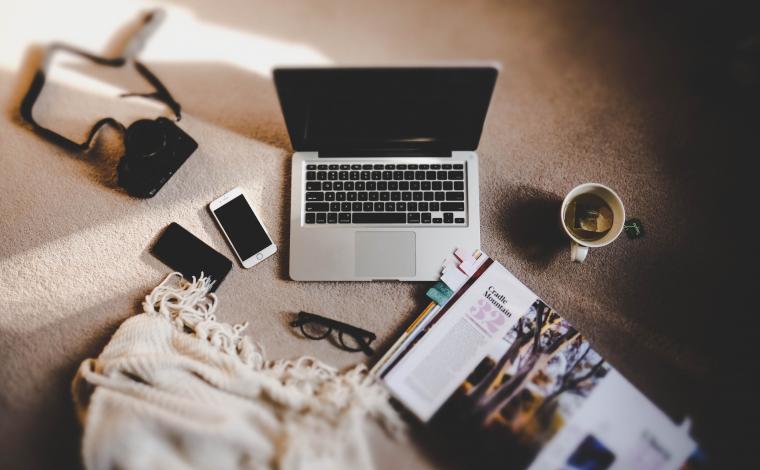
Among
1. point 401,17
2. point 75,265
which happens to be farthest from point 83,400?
point 401,17

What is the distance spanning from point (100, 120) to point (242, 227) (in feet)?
1.25

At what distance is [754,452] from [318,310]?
80cm

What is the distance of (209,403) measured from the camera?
772mm

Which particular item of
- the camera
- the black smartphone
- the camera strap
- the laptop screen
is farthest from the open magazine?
the camera strap

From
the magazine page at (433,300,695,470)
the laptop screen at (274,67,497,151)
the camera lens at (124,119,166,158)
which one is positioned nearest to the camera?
the laptop screen at (274,67,497,151)

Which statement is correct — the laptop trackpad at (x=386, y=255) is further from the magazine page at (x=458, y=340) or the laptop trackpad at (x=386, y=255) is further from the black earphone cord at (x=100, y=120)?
the black earphone cord at (x=100, y=120)

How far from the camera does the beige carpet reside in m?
0.85

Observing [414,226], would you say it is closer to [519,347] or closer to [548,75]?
[519,347]

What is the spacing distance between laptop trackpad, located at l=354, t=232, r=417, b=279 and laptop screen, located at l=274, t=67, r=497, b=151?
0.55 feet

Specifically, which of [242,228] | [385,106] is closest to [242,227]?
[242,228]

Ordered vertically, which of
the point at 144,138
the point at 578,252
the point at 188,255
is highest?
the point at 578,252

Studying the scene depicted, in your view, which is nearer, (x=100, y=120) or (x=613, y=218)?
(x=613, y=218)

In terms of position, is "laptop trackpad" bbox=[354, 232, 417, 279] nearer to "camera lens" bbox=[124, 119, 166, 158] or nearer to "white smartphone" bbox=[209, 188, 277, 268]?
"white smartphone" bbox=[209, 188, 277, 268]

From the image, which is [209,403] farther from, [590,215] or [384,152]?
[590,215]
